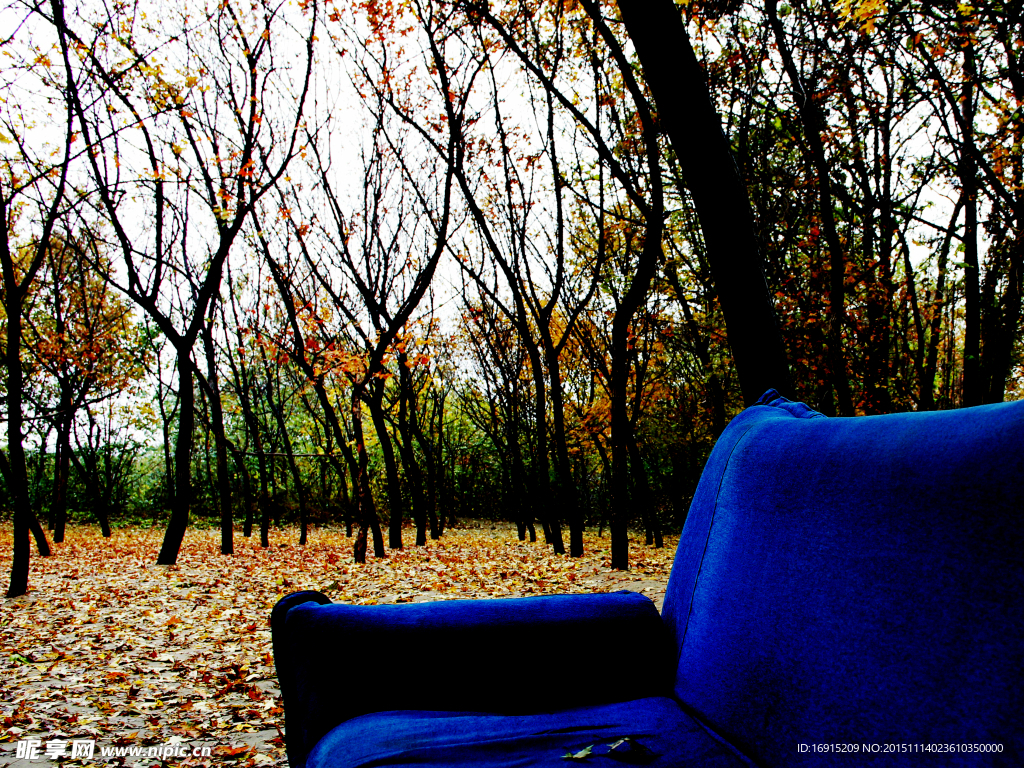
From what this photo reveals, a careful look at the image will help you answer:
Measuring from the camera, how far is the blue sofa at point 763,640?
81 centimetres

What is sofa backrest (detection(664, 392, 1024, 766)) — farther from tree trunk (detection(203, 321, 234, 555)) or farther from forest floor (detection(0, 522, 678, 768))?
tree trunk (detection(203, 321, 234, 555))

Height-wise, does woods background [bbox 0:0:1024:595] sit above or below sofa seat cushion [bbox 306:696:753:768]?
above

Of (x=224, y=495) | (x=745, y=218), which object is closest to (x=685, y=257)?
(x=745, y=218)

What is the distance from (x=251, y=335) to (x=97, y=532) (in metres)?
6.87

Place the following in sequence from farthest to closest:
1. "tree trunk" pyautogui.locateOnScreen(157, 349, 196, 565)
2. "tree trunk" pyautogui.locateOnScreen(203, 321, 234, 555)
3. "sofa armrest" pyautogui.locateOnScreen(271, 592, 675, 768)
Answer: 1. "tree trunk" pyautogui.locateOnScreen(203, 321, 234, 555)
2. "tree trunk" pyautogui.locateOnScreen(157, 349, 196, 565)
3. "sofa armrest" pyautogui.locateOnScreen(271, 592, 675, 768)

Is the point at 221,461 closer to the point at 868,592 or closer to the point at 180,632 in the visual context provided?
the point at 180,632

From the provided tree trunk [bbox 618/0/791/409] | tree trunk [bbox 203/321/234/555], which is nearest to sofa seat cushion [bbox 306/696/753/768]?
tree trunk [bbox 618/0/791/409]

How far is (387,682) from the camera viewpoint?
1521mm

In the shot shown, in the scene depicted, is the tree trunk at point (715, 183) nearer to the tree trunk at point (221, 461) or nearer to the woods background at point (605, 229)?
the woods background at point (605, 229)

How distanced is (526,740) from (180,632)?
455 centimetres

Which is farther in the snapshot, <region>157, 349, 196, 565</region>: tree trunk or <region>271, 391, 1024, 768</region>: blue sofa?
<region>157, 349, 196, 565</region>: tree trunk

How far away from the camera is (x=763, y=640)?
1189 mm

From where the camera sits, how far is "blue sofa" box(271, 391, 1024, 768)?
0.81m

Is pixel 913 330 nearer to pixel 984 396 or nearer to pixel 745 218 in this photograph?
pixel 984 396
